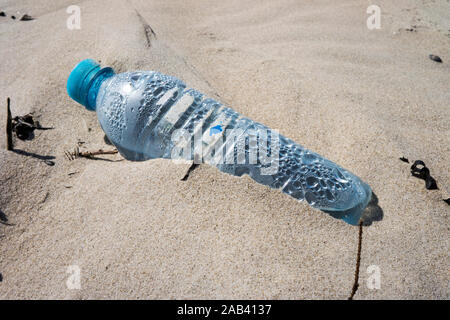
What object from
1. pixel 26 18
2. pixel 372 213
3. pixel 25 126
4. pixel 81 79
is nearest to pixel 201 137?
pixel 81 79

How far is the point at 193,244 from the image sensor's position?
3.81 ft

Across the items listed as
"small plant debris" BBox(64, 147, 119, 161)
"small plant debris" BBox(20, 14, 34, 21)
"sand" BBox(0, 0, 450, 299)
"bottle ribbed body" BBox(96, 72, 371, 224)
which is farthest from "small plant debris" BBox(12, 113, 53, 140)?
"small plant debris" BBox(20, 14, 34, 21)

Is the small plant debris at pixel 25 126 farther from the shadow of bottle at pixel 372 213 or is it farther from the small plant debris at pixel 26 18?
the shadow of bottle at pixel 372 213

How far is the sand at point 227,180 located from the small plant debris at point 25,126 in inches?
1.7

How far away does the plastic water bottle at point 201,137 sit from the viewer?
1290 mm

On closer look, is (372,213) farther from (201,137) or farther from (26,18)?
(26,18)

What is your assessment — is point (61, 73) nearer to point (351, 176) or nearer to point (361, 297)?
point (351, 176)

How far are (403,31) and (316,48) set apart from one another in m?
0.91

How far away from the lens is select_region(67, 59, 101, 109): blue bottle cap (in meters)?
1.61

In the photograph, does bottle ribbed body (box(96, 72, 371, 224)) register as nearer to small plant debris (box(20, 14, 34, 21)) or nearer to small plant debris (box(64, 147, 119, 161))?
small plant debris (box(64, 147, 119, 161))

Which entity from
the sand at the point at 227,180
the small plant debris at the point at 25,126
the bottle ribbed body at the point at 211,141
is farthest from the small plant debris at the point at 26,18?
the bottle ribbed body at the point at 211,141

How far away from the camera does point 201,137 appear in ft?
4.89

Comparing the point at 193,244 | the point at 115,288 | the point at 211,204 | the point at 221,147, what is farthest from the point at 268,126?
the point at 115,288

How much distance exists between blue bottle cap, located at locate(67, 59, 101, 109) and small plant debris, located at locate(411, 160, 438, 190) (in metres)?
1.62
